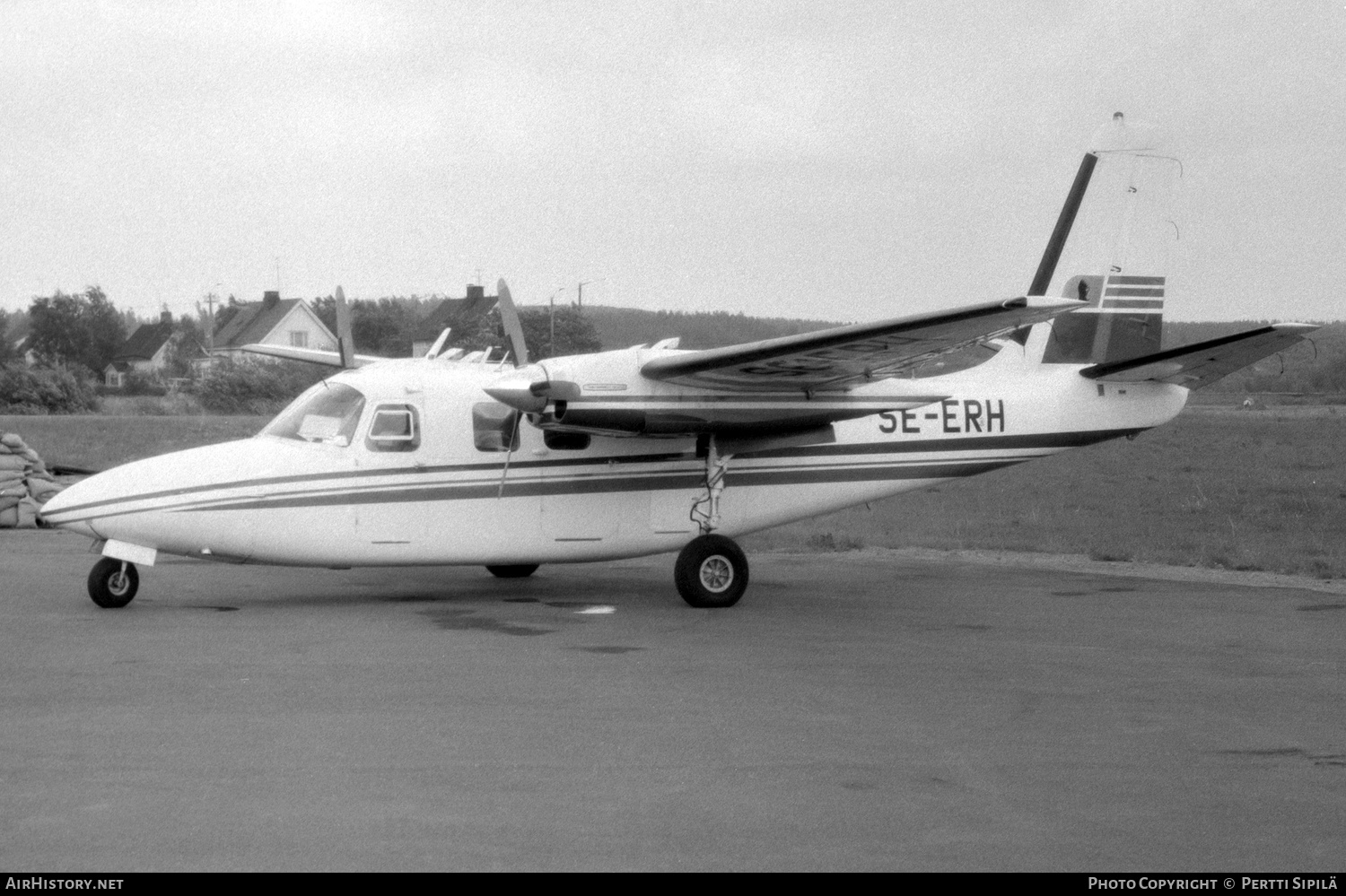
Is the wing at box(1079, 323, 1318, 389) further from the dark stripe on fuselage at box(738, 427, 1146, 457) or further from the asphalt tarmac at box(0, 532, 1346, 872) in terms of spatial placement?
the asphalt tarmac at box(0, 532, 1346, 872)

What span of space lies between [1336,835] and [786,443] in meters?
9.13

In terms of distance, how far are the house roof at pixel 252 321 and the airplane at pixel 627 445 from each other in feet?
158

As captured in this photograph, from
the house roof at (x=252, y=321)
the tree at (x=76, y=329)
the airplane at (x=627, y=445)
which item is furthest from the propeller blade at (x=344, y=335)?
the tree at (x=76, y=329)

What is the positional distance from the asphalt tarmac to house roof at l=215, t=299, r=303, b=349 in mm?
50590

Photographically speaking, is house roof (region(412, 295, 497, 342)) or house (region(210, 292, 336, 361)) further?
house (region(210, 292, 336, 361))

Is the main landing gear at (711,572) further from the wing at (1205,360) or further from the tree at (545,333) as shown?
the tree at (545,333)

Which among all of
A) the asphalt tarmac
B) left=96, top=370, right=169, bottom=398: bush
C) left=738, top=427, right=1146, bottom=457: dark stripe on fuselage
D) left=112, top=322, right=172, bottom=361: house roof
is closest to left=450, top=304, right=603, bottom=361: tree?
left=738, top=427, right=1146, bottom=457: dark stripe on fuselage

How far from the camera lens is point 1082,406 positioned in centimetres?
1616

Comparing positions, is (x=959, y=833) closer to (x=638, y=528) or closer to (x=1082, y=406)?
(x=638, y=528)

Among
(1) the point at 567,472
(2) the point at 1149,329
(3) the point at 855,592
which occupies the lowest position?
(3) the point at 855,592

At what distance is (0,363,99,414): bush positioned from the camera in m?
51.9

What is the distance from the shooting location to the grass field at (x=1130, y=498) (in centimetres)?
2030
